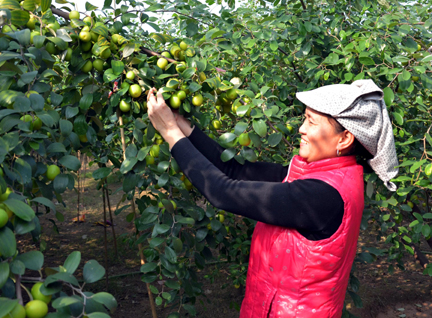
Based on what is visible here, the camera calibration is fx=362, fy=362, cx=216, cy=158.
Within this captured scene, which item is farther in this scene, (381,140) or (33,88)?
(381,140)

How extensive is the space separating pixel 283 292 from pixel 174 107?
804 mm

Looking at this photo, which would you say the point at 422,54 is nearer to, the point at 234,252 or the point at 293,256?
the point at 293,256

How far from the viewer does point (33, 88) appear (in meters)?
1.16

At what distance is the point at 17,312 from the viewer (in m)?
0.69

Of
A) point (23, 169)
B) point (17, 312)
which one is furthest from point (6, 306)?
point (23, 169)

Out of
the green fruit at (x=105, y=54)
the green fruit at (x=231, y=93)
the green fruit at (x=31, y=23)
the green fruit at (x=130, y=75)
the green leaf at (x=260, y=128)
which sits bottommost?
the green leaf at (x=260, y=128)

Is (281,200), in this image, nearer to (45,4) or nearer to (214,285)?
(45,4)

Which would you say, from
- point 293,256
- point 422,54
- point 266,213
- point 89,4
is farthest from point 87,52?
point 422,54

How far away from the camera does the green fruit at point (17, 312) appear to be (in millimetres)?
683

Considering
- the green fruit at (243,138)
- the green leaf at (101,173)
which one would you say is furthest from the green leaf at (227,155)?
the green leaf at (101,173)

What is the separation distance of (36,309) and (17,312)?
0.14 ft

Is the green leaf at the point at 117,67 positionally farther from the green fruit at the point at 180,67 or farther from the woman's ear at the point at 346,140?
the woman's ear at the point at 346,140

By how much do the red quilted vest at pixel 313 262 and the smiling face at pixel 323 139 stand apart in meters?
0.03

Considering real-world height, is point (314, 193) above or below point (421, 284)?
above
